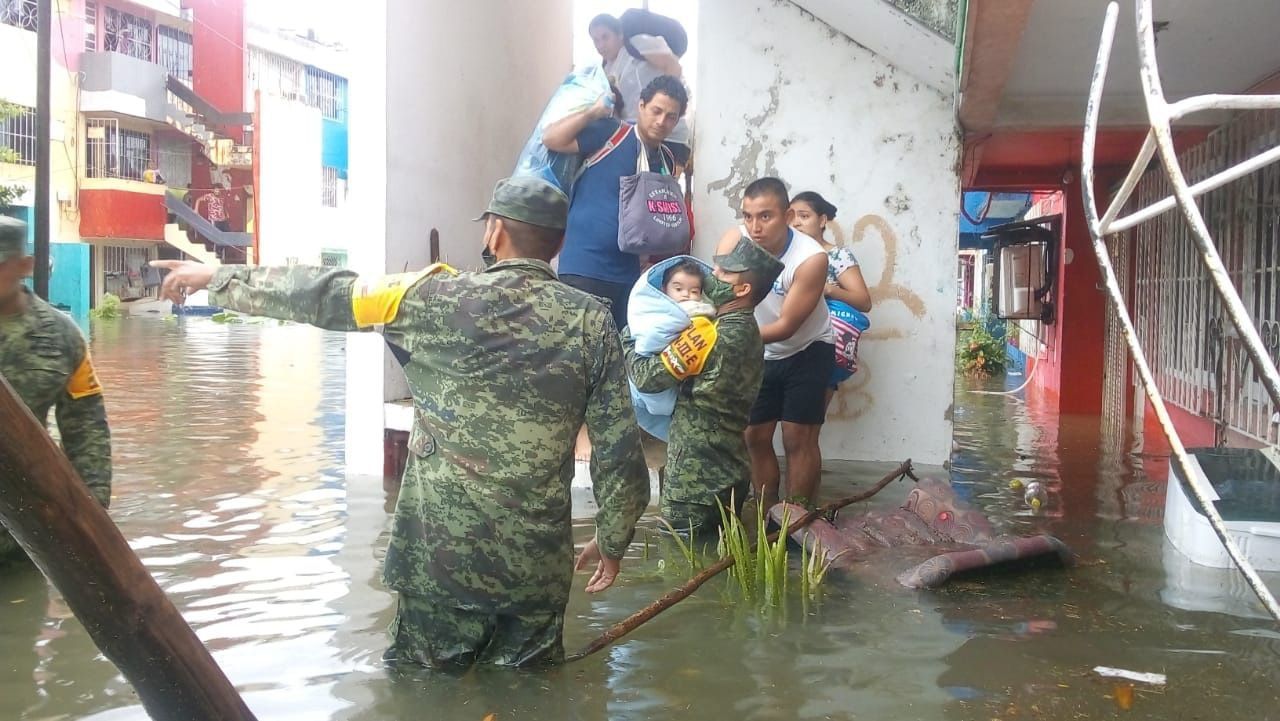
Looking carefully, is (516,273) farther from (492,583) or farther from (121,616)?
(121,616)

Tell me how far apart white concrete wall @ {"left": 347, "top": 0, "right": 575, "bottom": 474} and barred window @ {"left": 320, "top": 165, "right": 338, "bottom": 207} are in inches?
1185

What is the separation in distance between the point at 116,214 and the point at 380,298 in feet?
103

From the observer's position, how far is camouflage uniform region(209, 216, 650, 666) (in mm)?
3137

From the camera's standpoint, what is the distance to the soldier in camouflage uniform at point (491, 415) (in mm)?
3137

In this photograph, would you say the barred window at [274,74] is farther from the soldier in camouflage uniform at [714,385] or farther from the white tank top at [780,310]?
the soldier in camouflage uniform at [714,385]

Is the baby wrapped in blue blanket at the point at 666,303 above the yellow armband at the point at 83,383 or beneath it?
above

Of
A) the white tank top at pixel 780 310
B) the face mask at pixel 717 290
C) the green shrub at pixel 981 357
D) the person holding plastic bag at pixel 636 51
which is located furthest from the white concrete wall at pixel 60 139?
the face mask at pixel 717 290

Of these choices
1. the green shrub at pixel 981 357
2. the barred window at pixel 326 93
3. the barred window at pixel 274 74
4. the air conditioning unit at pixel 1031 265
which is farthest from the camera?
the barred window at pixel 326 93

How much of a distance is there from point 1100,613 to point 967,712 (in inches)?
51.7

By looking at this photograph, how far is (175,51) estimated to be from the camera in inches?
1385

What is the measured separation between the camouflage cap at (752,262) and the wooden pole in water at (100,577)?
3.10 metres

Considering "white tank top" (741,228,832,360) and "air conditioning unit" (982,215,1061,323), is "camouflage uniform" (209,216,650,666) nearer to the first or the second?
"white tank top" (741,228,832,360)

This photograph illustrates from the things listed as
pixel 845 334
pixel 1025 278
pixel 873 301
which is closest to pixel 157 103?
pixel 1025 278

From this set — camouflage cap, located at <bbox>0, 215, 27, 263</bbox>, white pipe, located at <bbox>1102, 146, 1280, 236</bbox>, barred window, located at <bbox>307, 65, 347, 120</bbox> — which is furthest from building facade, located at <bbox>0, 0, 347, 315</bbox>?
white pipe, located at <bbox>1102, 146, 1280, 236</bbox>
